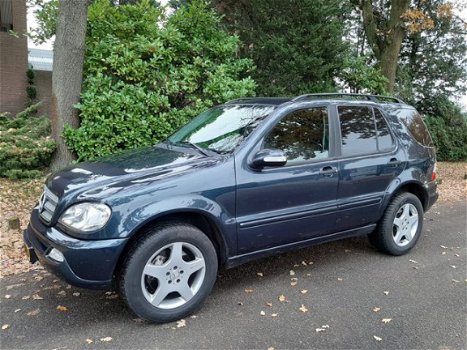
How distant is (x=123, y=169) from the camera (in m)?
3.44

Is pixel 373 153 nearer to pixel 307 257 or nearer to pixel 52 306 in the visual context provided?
pixel 307 257

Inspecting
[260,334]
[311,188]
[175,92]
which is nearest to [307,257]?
[311,188]

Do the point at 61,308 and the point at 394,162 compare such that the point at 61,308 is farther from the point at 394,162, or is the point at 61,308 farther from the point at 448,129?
the point at 448,129

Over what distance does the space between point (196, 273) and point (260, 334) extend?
687 mm

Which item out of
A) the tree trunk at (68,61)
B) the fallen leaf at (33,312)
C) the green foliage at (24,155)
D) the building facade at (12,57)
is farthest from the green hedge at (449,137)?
the building facade at (12,57)

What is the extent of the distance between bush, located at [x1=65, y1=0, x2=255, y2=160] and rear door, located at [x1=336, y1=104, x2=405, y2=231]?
3.00 m

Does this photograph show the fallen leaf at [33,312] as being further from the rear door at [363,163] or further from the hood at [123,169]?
the rear door at [363,163]

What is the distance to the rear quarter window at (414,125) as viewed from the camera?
496 cm

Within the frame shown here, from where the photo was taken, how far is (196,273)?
11.1ft

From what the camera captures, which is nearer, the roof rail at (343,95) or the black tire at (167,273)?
the black tire at (167,273)

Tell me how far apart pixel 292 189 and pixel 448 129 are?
12.7 m

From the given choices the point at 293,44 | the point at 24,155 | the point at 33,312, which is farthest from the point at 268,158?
the point at 293,44

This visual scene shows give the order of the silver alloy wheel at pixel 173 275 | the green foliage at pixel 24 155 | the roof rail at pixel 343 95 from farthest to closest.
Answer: the green foliage at pixel 24 155, the roof rail at pixel 343 95, the silver alloy wheel at pixel 173 275

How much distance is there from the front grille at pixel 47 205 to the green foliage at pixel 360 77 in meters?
7.42
